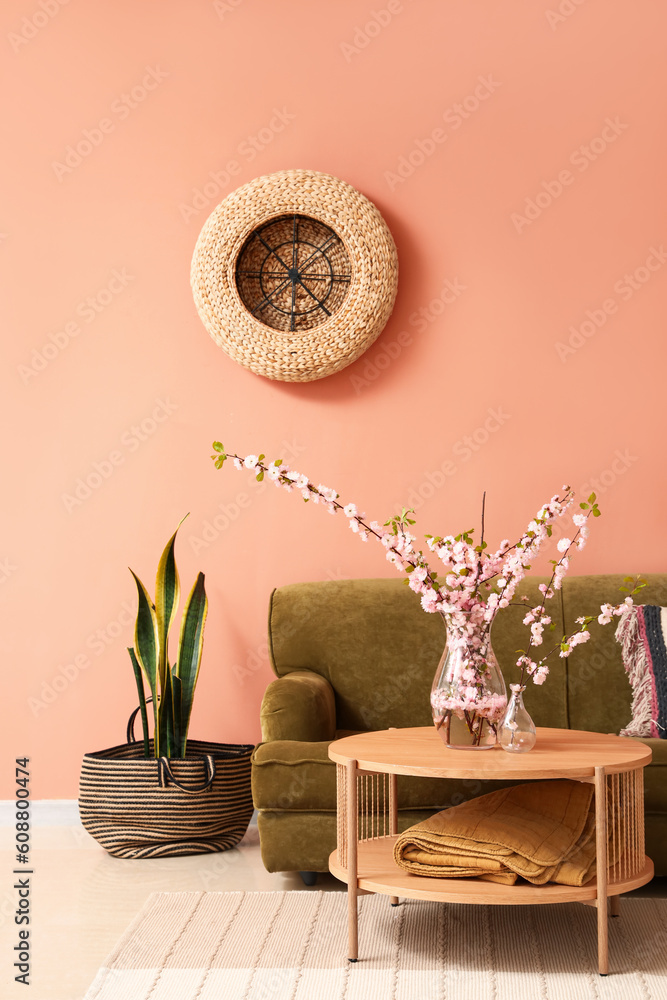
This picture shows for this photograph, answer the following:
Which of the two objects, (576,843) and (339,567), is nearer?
(576,843)

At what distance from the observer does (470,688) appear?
7.08 feet

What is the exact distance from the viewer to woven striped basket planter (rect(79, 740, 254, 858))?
2877 mm

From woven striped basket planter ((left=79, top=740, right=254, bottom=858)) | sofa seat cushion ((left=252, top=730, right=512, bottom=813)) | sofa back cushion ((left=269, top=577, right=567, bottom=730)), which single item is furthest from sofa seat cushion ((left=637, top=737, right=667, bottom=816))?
woven striped basket planter ((left=79, top=740, right=254, bottom=858))

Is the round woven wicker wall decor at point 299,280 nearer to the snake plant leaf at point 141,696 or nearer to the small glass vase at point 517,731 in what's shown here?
the snake plant leaf at point 141,696

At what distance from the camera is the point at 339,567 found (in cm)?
332

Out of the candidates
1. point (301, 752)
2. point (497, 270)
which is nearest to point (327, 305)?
point (497, 270)

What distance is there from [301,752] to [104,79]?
8.37ft

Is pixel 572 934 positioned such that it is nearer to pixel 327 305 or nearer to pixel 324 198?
pixel 327 305

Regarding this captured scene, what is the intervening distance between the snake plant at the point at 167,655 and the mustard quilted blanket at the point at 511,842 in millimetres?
1092

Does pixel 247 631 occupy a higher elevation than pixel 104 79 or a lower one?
lower

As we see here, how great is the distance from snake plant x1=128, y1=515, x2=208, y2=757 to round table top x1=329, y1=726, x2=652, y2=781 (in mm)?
883

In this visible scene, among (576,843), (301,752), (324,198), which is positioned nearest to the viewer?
(576,843)

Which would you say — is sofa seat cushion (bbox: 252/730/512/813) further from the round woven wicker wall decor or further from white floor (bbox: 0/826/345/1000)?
the round woven wicker wall decor

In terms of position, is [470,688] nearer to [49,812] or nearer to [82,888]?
[82,888]
